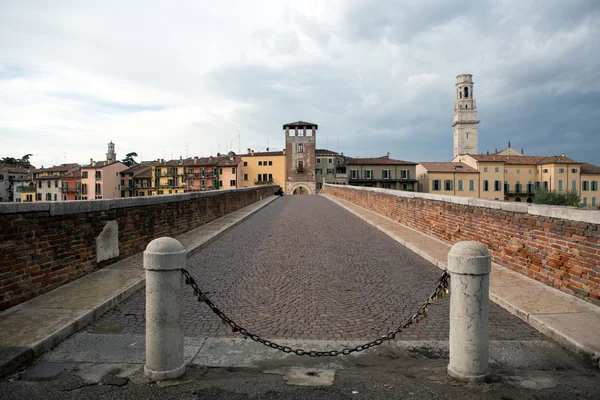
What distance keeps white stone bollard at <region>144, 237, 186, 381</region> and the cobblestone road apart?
3.15ft

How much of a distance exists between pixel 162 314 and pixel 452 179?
7297 cm

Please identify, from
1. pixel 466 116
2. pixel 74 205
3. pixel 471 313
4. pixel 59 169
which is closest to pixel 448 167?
pixel 466 116

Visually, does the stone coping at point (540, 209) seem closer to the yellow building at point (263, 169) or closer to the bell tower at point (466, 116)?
the yellow building at point (263, 169)

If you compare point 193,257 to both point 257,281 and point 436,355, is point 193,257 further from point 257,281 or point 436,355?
point 436,355

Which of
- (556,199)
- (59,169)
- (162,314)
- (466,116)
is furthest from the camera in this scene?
(466,116)

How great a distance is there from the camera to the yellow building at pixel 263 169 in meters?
78.4

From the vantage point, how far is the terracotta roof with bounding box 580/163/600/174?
232ft

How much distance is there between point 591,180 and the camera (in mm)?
70812

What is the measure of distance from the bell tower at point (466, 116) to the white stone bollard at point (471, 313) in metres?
99.3

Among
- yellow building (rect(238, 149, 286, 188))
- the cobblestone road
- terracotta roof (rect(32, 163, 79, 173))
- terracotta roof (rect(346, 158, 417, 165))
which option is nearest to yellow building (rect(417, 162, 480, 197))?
terracotta roof (rect(346, 158, 417, 165))

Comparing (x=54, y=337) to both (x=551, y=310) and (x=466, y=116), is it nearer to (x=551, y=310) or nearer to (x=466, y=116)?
(x=551, y=310)

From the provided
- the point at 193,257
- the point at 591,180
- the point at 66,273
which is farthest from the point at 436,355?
the point at 591,180

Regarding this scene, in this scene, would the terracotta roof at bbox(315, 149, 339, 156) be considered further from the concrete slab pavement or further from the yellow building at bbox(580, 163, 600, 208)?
the concrete slab pavement

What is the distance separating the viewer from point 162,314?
3213 mm
